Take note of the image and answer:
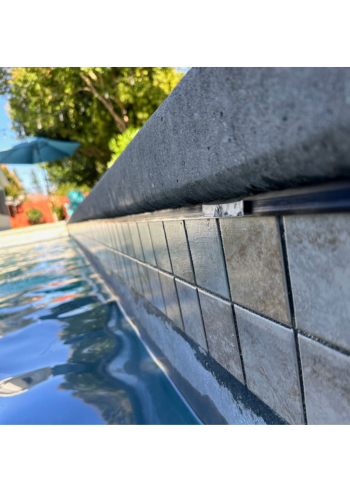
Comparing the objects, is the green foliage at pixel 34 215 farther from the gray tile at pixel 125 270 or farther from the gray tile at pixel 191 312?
the gray tile at pixel 191 312

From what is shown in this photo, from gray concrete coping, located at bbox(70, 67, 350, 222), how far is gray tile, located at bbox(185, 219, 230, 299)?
68 mm

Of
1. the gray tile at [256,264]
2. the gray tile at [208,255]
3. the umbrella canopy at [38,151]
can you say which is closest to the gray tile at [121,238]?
the gray tile at [208,255]

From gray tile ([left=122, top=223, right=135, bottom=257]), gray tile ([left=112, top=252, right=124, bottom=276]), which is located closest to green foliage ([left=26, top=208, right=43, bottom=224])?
gray tile ([left=112, top=252, right=124, bottom=276])

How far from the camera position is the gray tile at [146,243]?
1330 mm

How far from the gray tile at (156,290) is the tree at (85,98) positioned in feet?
25.2

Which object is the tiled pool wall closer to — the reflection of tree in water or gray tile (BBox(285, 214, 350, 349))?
gray tile (BBox(285, 214, 350, 349))

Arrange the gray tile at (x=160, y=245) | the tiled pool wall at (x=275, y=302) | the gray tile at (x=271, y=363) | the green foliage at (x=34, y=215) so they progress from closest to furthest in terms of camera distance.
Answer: the tiled pool wall at (x=275, y=302) → the gray tile at (x=271, y=363) → the gray tile at (x=160, y=245) → the green foliage at (x=34, y=215)

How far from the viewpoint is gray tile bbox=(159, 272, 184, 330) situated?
1148 mm

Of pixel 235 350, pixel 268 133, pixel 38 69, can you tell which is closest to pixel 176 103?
pixel 268 133

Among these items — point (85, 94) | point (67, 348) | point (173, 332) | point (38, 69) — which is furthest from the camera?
point (85, 94)
